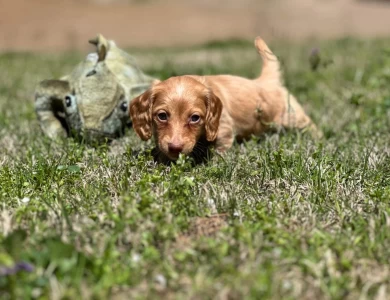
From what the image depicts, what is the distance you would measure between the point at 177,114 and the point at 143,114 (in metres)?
0.37

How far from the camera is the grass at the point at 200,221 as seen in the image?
7.64 ft

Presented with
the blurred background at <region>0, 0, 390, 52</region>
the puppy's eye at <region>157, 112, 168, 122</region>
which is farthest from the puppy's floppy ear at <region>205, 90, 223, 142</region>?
the blurred background at <region>0, 0, 390, 52</region>

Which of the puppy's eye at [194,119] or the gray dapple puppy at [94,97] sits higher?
the puppy's eye at [194,119]

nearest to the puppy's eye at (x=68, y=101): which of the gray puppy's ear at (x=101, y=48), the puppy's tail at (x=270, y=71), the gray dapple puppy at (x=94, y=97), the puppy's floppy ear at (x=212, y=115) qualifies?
the gray dapple puppy at (x=94, y=97)

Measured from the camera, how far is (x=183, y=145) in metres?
3.62

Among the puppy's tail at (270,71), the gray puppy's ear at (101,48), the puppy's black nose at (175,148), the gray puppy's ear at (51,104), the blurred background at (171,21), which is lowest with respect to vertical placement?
the blurred background at (171,21)

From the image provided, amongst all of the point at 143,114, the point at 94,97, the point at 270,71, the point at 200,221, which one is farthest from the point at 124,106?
the point at 200,221

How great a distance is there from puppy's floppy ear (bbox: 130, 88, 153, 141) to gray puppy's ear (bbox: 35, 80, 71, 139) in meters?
1.15

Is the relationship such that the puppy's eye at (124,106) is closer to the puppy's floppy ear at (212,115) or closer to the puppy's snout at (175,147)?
the puppy's floppy ear at (212,115)

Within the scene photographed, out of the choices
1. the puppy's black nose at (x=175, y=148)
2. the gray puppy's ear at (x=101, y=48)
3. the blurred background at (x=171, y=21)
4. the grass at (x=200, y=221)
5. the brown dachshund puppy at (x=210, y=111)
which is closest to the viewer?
the grass at (x=200, y=221)

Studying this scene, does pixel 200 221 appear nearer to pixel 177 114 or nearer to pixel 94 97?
pixel 177 114

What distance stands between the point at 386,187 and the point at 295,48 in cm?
891

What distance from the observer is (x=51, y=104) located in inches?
203

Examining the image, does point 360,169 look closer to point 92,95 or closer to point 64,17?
point 92,95
